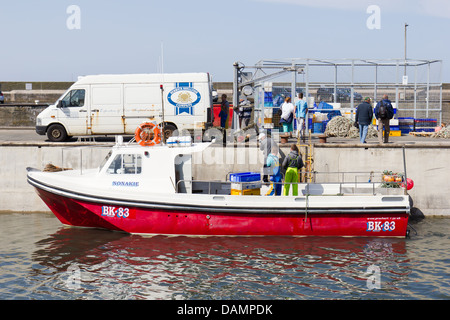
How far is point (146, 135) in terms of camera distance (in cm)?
1544

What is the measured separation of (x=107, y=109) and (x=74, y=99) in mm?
1214

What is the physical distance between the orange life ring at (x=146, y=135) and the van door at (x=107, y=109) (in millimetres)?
4090

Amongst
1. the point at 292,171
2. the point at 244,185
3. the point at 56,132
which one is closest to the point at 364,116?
the point at 292,171

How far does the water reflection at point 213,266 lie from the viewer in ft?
36.6

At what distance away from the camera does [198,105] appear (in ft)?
63.5

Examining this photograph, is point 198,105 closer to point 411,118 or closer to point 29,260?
point 29,260

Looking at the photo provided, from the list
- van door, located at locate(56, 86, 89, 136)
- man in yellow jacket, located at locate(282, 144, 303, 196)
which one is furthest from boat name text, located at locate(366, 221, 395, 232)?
van door, located at locate(56, 86, 89, 136)

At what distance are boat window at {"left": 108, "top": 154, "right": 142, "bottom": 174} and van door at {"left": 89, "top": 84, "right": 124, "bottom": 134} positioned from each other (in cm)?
465

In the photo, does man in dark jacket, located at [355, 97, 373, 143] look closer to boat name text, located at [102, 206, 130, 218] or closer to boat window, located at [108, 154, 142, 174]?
boat window, located at [108, 154, 142, 174]

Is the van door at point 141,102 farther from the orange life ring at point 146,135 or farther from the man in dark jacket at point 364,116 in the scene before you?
the man in dark jacket at point 364,116

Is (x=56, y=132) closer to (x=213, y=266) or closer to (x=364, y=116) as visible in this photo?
(x=213, y=266)

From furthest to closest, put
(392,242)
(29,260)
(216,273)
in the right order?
(392,242) < (29,260) < (216,273)
